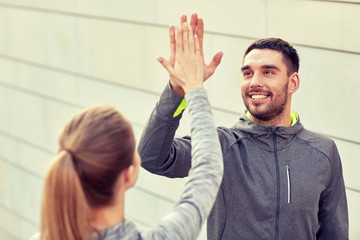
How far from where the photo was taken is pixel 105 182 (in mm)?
1844

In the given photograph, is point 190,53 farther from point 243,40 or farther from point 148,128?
point 243,40

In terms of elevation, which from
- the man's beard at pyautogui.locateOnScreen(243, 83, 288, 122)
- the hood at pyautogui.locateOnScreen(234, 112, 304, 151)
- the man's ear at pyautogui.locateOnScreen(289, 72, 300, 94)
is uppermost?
the man's ear at pyautogui.locateOnScreen(289, 72, 300, 94)

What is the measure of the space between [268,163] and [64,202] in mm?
1180

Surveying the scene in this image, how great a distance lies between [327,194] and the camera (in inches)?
110

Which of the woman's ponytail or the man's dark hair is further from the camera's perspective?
the man's dark hair

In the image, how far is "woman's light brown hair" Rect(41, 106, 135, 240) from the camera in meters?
1.78

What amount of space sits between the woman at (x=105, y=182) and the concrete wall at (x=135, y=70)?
71.4 inches

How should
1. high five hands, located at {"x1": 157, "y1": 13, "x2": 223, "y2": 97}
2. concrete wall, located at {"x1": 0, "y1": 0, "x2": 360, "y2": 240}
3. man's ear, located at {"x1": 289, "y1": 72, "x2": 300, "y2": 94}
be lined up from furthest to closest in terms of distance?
A: concrete wall, located at {"x1": 0, "y1": 0, "x2": 360, "y2": 240} → man's ear, located at {"x1": 289, "y1": 72, "x2": 300, "y2": 94} → high five hands, located at {"x1": 157, "y1": 13, "x2": 223, "y2": 97}

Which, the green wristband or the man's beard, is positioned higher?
the green wristband

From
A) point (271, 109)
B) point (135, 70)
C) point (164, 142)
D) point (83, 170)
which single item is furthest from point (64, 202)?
point (135, 70)

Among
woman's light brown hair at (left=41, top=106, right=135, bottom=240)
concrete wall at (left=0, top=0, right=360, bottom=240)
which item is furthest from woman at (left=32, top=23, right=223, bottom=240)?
concrete wall at (left=0, top=0, right=360, bottom=240)

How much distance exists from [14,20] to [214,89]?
10.5 feet

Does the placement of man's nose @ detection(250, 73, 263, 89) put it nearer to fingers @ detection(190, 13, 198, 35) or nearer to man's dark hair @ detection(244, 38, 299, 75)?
man's dark hair @ detection(244, 38, 299, 75)

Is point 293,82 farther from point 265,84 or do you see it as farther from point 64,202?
point 64,202
